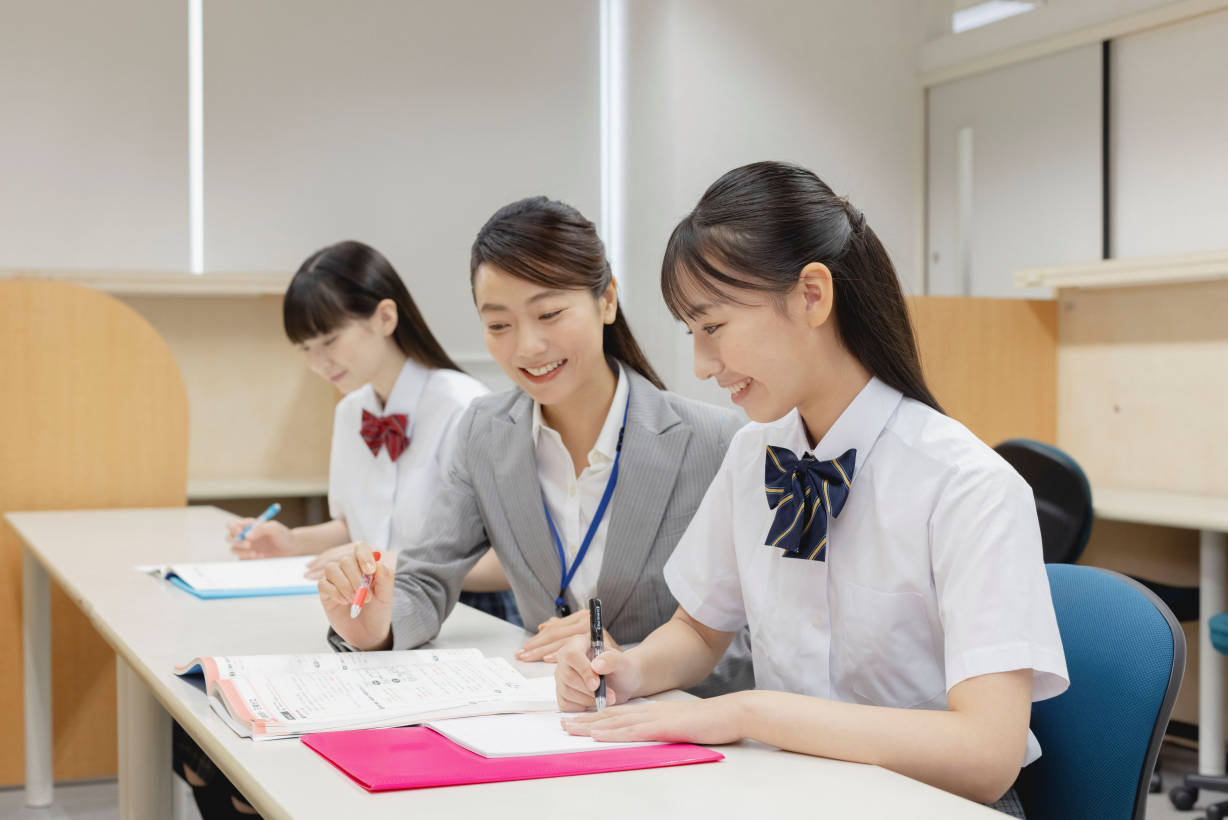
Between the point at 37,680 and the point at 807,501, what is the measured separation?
8.40ft

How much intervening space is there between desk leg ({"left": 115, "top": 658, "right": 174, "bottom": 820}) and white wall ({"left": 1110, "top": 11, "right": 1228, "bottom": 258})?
3.66m

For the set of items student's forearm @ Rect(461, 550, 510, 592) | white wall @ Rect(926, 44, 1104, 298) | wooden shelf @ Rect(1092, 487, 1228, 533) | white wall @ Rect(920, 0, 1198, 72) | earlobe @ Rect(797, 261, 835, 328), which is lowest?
wooden shelf @ Rect(1092, 487, 1228, 533)

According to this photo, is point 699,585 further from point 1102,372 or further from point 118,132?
point 118,132

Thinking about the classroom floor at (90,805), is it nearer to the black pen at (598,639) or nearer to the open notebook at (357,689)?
the open notebook at (357,689)

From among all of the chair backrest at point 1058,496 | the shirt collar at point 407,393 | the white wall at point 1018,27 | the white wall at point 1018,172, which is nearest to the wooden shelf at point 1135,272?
the white wall at point 1018,172

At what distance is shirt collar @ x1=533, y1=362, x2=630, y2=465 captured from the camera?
172 centimetres

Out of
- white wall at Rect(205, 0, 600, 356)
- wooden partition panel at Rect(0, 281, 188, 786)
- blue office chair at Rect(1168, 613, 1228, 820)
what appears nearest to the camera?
blue office chair at Rect(1168, 613, 1228, 820)

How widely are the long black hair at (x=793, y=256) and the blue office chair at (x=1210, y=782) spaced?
198 centimetres

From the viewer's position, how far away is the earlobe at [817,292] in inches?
47.2

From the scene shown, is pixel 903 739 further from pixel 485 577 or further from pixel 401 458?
pixel 401 458

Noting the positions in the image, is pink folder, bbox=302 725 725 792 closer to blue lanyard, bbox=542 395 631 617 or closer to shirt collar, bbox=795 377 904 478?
shirt collar, bbox=795 377 904 478

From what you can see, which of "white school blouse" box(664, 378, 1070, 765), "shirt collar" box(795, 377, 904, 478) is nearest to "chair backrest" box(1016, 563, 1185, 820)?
"white school blouse" box(664, 378, 1070, 765)

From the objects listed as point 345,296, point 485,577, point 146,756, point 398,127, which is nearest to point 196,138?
point 398,127

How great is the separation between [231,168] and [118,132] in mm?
413
